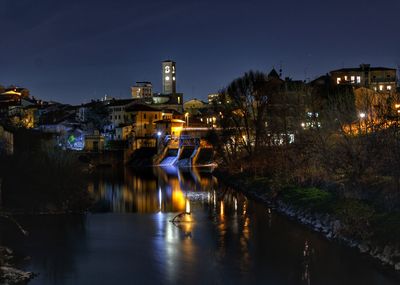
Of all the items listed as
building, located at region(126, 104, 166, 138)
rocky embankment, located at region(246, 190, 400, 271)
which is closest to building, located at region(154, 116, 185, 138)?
building, located at region(126, 104, 166, 138)

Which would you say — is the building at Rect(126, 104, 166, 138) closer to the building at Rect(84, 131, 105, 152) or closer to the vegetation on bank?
the building at Rect(84, 131, 105, 152)

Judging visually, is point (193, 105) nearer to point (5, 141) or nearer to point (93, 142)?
point (93, 142)

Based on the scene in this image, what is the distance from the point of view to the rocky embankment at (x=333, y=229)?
19.1 meters

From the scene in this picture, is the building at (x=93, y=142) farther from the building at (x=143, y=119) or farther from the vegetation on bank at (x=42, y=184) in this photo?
the vegetation on bank at (x=42, y=184)

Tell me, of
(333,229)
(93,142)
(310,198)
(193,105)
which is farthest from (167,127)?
(333,229)

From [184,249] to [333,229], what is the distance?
6768mm

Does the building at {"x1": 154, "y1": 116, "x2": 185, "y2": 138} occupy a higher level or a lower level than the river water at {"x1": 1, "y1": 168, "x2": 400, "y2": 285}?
higher

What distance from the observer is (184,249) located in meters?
22.1

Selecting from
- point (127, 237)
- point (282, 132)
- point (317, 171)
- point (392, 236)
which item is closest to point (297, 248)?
point (392, 236)

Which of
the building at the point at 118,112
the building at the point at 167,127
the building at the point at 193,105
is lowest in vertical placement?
the building at the point at 167,127

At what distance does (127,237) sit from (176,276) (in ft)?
22.7

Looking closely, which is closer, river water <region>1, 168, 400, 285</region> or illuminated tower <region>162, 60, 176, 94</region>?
river water <region>1, 168, 400, 285</region>

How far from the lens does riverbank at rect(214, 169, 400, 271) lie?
19875 mm

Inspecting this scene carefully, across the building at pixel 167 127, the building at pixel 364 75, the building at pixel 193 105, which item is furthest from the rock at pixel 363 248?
the building at pixel 193 105
